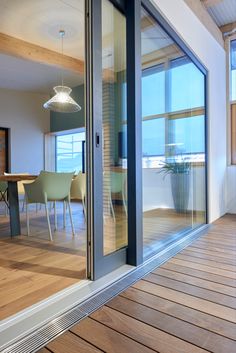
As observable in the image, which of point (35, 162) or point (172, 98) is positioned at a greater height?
point (172, 98)

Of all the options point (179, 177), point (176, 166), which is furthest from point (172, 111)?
point (179, 177)

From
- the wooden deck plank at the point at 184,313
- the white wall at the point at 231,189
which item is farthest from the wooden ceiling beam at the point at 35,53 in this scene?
the wooden deck plank at the point at 184,313

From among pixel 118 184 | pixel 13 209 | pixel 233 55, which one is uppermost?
pixel 233 55

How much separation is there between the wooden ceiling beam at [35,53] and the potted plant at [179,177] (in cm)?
317

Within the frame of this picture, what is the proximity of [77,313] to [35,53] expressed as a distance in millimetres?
4325

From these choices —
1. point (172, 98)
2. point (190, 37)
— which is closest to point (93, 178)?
point (172, 98)

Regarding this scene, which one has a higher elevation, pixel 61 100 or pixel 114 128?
pixel 61 100

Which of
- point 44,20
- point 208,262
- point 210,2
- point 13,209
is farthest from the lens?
point 210,2

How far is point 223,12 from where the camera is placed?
4.14 meters

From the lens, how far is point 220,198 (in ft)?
13.8

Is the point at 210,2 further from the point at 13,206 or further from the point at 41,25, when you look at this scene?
the point at 13,206

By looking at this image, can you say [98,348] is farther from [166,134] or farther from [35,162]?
[35,162]

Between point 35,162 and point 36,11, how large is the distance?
14.9 feet

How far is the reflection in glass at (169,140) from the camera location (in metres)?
2.28
